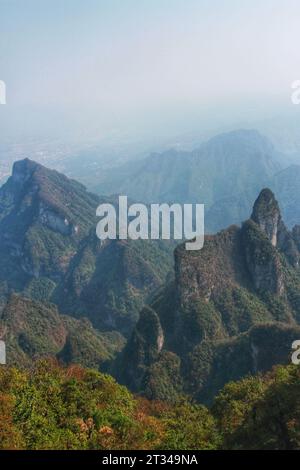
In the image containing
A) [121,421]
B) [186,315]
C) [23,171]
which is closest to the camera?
[121,421]

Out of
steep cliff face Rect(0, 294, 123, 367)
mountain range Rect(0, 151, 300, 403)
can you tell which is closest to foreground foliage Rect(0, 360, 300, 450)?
mountain range Rect(0, 151, 300, 403)

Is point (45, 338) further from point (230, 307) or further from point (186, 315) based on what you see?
point (230, 307)

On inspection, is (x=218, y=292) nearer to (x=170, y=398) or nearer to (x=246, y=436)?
(x=170, y=398)

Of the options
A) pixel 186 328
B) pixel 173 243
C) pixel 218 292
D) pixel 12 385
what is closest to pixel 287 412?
pixel 12 385

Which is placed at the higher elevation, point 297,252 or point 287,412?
point 297,252

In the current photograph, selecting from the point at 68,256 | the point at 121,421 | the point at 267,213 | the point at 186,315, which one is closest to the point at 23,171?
the point at 68,256

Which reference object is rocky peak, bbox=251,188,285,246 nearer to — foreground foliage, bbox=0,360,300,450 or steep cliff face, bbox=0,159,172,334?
steep cliff face, bbox=0,159,172,334

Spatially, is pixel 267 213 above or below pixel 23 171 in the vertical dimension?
below
